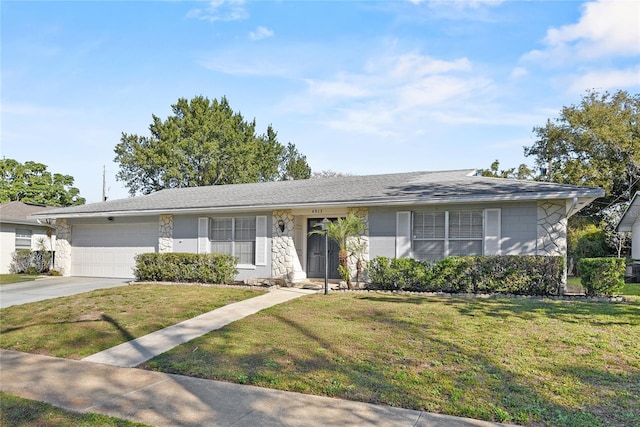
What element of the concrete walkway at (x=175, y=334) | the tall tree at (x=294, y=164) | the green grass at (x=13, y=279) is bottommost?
the green grass at (x=13, y=279)

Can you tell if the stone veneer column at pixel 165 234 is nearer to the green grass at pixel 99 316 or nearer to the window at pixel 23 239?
the green grass at pixel 99 316

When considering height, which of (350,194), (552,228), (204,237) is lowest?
(204,237)

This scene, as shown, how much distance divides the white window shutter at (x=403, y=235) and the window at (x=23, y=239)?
17.7 metres

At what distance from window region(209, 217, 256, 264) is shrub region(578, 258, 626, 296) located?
9474 millimetres

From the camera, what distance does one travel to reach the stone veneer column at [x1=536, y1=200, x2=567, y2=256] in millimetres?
10945

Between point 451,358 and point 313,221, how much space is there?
30.7ft

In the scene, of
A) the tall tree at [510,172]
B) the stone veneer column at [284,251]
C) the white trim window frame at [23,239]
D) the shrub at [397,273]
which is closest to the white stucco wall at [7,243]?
the white trim window frame at [23,239]

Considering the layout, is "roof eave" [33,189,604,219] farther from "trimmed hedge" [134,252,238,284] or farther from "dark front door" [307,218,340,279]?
"trimmed hedge" [134,252,238,284]

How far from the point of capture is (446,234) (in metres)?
12.1

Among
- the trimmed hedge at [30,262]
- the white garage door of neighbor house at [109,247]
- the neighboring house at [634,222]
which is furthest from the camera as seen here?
the neighboring house at [634,222]

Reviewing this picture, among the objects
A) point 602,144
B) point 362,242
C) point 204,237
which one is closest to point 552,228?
point 362,242

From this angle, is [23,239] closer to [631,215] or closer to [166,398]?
[166,398]

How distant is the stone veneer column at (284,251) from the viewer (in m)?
13.8

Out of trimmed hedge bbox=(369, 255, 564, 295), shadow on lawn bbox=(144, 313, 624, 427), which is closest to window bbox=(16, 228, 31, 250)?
trimmed hedge bbox=(369, 255, 564, 295)
